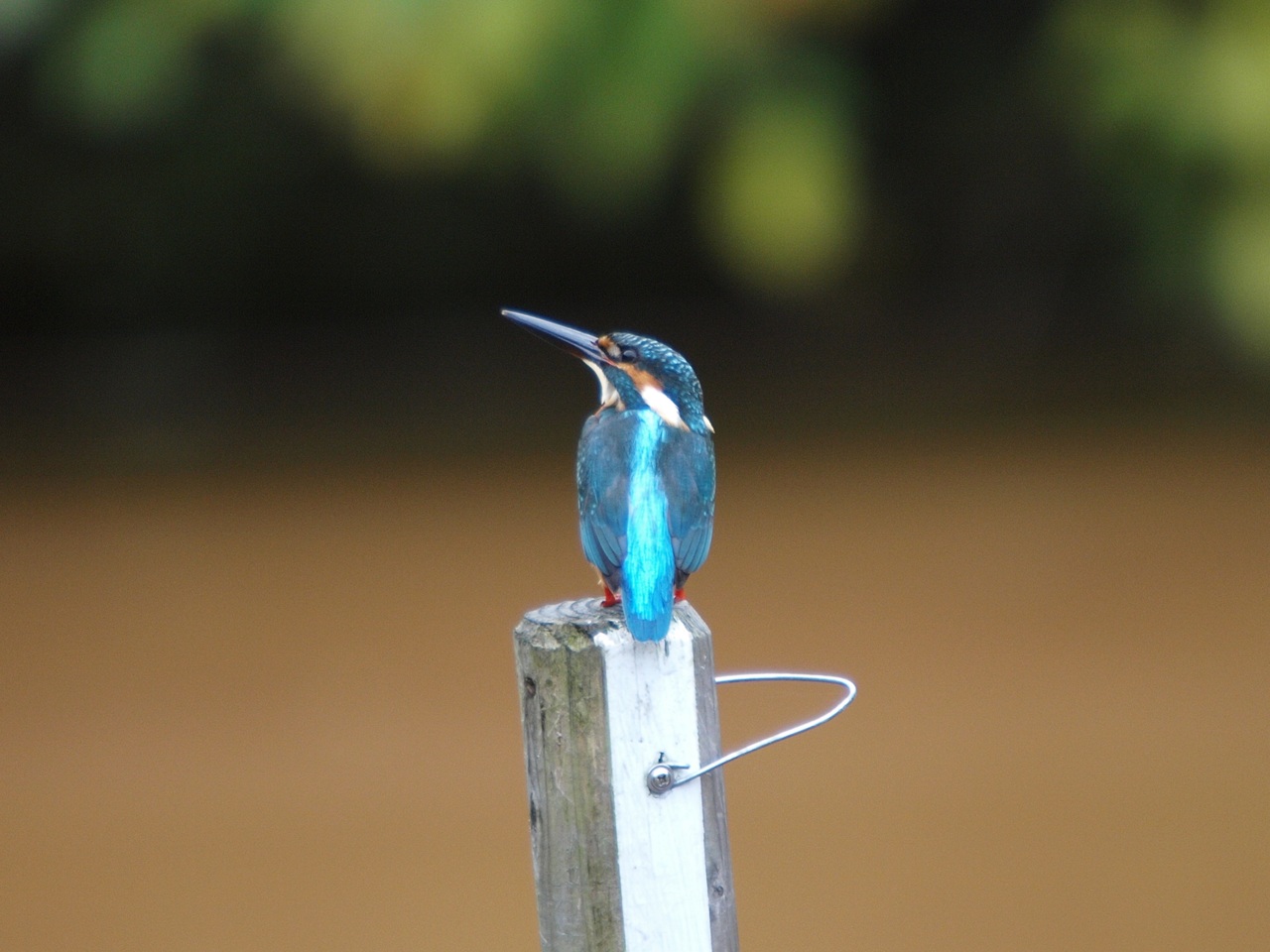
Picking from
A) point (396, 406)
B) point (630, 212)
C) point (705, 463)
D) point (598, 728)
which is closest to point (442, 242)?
point (396, 406)

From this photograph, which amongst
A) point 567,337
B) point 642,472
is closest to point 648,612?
point 642,472

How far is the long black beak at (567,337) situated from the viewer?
1.56 metres

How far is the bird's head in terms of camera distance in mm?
1507

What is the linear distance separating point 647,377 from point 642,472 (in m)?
0.16

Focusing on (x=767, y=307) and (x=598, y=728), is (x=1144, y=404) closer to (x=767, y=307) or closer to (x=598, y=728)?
(x=767, y=307)

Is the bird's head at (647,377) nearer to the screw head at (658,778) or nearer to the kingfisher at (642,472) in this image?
the kingfisher at (642,472)

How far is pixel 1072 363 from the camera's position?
489 cm

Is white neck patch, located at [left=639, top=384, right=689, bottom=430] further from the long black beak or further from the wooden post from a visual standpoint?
the wooden post

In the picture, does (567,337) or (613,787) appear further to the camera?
(567,337)

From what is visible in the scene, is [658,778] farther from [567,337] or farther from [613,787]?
[567,337]

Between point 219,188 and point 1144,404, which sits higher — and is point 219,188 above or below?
above

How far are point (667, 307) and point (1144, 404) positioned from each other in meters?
1.52

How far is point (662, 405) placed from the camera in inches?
59.0

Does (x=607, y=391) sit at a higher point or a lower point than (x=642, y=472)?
higher
